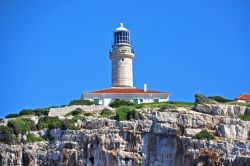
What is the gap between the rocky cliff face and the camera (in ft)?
223

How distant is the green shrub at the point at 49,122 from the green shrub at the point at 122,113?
4.31 meters

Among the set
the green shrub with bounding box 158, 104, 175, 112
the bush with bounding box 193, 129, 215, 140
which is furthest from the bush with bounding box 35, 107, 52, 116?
the bush with bounding box 193, 129, 215, 140

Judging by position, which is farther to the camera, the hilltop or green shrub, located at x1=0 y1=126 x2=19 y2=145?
green shrub, located at x1=0 y1=126 x2=19 y2=145

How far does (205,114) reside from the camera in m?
Result: 72.0

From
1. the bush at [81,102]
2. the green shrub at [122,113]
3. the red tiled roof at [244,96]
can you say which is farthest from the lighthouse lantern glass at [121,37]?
the green shrub at [122,113]

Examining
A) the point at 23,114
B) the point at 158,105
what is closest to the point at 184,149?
the point at 158,105

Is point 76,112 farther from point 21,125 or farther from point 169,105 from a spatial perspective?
point 169,105

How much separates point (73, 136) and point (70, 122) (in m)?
2.06

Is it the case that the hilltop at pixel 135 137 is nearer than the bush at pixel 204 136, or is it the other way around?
the hilltop at pixel 135 137

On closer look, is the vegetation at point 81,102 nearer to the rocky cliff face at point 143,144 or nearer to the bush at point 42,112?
the bush at point 42,112

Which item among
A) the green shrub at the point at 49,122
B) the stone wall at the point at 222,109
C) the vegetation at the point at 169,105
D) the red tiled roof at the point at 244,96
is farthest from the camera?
the red tiled roof at the point at 244,96

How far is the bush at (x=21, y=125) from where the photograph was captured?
71.1 metres

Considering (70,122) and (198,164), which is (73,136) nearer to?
(70,122)

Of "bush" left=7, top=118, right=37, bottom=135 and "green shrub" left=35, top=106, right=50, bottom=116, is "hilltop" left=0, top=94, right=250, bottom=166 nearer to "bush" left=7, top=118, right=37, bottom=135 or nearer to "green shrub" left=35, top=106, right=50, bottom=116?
"bush" left=7, top=118, right=37, bottom=135
